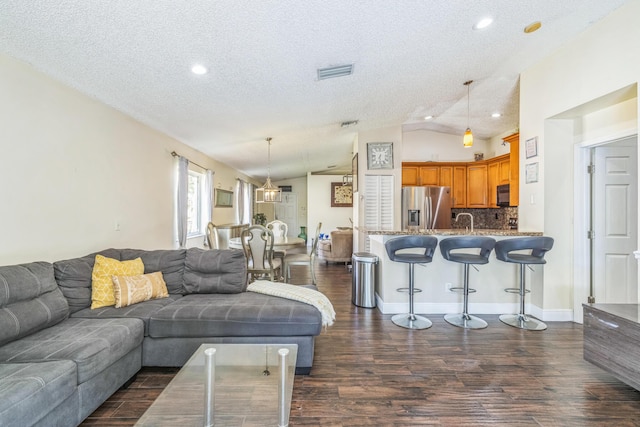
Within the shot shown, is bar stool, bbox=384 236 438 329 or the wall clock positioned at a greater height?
the wall clock

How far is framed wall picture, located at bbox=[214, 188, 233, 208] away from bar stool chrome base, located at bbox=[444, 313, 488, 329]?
4967mm

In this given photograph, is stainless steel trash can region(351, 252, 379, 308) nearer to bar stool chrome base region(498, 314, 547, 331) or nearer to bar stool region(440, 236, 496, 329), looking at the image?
bar stool region(440, 236, 496, 329)

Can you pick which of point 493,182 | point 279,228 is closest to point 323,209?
point 279,228

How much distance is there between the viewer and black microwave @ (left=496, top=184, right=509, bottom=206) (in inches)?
211

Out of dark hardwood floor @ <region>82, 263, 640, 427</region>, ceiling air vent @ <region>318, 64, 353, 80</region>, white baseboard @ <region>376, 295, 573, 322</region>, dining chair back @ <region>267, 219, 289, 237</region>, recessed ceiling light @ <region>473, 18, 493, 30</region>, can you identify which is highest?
recessed ceiling light @ <region>473, 18, 493, 30</region>

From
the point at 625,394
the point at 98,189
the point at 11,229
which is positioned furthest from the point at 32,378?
the point at 625,394

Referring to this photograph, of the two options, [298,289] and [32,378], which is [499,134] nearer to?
[298,289]

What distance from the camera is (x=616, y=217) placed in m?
3.39

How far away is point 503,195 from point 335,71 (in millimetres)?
4107

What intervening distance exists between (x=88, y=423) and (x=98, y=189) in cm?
212

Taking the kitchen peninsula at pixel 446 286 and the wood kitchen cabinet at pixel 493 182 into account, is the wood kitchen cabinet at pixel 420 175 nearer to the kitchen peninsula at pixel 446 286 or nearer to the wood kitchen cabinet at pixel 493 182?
the wood kitchen cabinet at pixel 493 182

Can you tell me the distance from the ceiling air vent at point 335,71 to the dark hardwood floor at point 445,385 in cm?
258

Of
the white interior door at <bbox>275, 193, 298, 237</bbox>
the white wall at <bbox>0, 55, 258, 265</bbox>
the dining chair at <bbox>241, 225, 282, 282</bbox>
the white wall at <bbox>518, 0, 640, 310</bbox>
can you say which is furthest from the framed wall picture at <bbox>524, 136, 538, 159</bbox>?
the white interior door at <bbox>275, 193, 298, 237</bbox>

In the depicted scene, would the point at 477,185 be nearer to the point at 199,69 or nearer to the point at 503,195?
the point at 503,195
